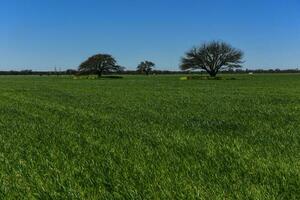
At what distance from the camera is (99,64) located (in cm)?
15088

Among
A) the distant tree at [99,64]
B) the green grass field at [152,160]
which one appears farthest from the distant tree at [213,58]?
the green grass field at [152,160]

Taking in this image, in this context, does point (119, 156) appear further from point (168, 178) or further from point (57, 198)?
point (57, 198)

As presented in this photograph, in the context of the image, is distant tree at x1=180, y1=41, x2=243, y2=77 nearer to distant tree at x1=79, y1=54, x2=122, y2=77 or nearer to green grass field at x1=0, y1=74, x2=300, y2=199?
distant tree at x1=79, y1=54, x2=122, y2=77

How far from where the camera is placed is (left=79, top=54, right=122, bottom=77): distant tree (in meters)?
151

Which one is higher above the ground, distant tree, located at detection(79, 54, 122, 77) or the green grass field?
the green grass field

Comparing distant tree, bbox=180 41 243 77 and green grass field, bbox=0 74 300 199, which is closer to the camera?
green grass field, bbox=0 74 300 199

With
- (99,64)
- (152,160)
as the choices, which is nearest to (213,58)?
(99,64)

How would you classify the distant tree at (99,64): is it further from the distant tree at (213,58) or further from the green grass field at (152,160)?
the green grass field at (152,160)

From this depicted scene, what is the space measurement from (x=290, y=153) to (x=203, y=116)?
9273 millimetres

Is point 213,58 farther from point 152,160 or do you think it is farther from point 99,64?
point 152,160

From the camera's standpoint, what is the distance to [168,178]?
325 inches

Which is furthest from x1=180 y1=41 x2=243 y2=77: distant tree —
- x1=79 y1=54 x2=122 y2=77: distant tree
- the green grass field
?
the green grass field

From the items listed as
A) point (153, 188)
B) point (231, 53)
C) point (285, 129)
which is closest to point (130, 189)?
point (153, 188)

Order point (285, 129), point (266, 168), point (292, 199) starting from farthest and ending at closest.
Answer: point (285, 129), point (266, 168), point (292, 199)
